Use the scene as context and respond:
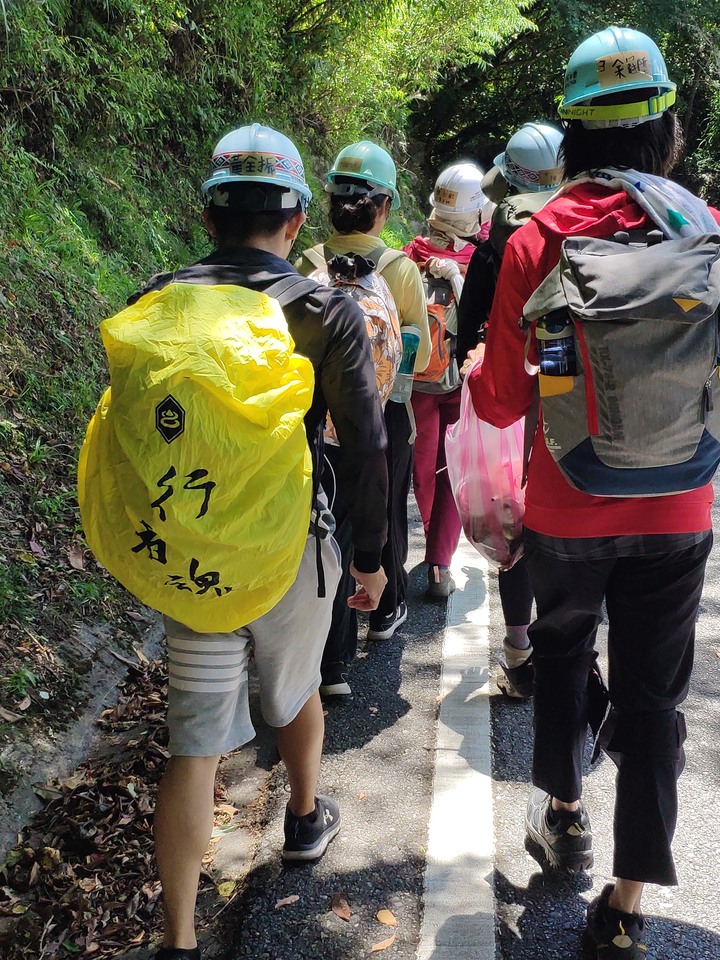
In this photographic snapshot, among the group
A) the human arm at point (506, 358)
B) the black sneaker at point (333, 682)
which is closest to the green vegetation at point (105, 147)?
the black sneaker at point (333, 682)

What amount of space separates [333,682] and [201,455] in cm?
200

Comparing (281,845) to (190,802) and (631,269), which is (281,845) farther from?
(631,269)

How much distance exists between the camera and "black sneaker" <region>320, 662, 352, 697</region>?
142 inches

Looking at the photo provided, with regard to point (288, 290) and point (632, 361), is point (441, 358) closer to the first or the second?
point (288, 290)

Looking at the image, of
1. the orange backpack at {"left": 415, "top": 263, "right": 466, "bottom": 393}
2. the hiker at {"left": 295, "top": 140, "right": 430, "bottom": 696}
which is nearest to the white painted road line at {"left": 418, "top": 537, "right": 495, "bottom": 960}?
the hiker at {"left": 295, "top": 140, "right": 430, "bottom": 696}

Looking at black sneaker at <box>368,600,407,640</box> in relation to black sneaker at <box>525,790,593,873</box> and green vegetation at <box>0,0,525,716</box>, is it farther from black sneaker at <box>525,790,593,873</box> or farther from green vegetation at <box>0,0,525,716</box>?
black sneaker at <box>525,790,593,873</box>

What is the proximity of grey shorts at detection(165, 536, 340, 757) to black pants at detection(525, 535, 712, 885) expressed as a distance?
2.01ft

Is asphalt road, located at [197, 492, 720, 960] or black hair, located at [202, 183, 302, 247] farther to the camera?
asphalt road, located at [197, 492, 720, 960]

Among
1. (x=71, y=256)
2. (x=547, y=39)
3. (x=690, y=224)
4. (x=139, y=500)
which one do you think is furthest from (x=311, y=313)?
(x=547, y=39)

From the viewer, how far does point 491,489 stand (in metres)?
3.18

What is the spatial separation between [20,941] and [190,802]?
754 mm

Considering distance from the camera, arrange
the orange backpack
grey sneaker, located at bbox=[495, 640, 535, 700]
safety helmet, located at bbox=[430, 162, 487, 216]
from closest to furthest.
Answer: grey sneaker, located at bbox=[495, 640, 535, 700] < the orange backpack < safety helmet, located at bbox=[430, 162, 487, 216]

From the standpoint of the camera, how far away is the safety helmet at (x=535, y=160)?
3439mm

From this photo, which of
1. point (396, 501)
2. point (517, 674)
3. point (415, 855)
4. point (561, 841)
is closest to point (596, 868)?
point (561, 841)
